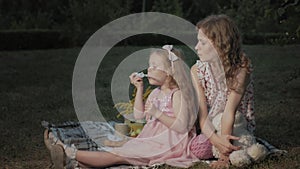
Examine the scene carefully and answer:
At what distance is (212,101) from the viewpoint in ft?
12.5

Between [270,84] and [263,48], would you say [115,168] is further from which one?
[263,48]

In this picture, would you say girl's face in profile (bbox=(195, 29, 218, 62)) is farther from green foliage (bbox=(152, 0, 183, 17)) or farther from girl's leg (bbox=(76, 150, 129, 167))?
green foliage (bbox=(152, 0, 183, 17))

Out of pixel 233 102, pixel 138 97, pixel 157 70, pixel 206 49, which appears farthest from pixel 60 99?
pixel 233 102

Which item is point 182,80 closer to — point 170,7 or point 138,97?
point 138,97

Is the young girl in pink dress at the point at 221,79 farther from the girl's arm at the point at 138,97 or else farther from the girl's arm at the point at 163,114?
the girl's arm at the point at 138,97

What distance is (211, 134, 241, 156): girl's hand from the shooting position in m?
3.50

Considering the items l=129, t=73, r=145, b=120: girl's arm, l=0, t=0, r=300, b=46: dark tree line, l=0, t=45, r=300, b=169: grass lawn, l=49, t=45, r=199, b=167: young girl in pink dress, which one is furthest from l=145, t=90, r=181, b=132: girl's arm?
l=0, t=0, r=300, b=46: dark tree line

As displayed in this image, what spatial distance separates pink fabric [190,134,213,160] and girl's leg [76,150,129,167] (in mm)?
555

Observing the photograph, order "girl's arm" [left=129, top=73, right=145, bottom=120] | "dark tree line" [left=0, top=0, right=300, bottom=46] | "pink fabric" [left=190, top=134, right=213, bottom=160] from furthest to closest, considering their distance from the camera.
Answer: "dark tree line" [left=0, top=0, right=300, bottom=46], "girl's arm" [left=129, top=73, right=145, bottom=120], "pink fabric" [left=190, top=134, right=213, bottom=160]

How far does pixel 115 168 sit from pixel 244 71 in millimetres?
1173

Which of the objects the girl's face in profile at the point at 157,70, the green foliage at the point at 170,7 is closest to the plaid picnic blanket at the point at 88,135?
the girl's face in profile at the point at 157,70

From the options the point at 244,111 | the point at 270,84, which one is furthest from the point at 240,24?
the point at 244,111

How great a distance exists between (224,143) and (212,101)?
1.37ft

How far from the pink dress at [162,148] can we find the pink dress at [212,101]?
0.07m
